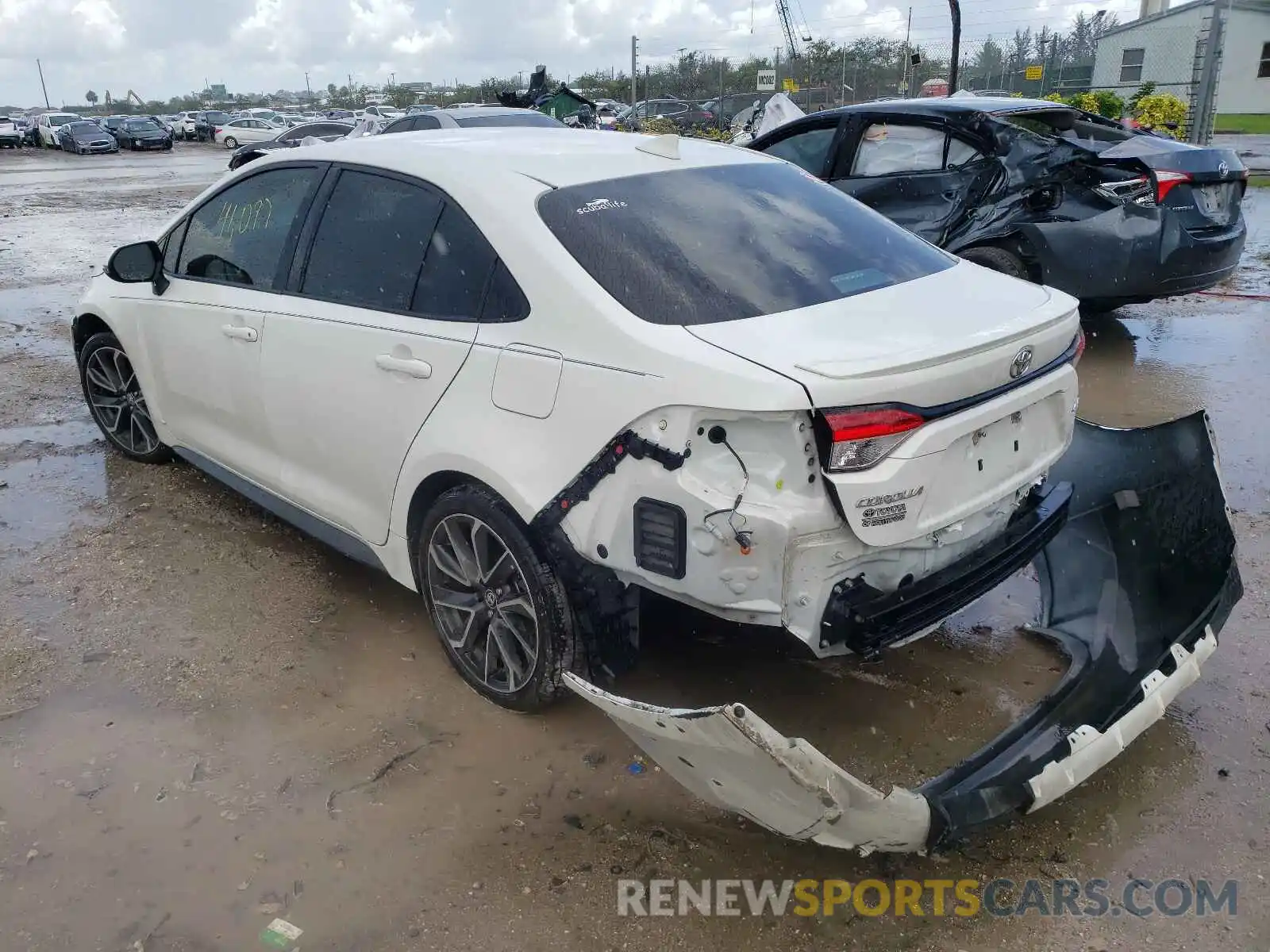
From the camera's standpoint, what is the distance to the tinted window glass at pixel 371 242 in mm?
3281

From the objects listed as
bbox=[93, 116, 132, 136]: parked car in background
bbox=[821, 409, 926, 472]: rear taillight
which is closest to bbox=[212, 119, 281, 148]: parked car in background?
bbox=[93, 116, 132, 136]: parked car in background

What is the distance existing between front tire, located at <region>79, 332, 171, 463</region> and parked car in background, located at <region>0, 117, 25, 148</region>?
43488 millimetres

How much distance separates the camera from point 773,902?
251 cm

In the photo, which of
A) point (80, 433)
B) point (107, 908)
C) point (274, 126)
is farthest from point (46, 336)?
point (274, 126)

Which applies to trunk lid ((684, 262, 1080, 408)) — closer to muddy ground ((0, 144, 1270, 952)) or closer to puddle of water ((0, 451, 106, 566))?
muddy ground ((0, 144, 1270, 952))

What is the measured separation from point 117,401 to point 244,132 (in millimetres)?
35589

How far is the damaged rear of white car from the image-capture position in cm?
239

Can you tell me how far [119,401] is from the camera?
5293 mm

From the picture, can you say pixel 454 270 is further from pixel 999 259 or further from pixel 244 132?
pixel 244 132

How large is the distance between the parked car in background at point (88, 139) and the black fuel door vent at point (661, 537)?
40.8m

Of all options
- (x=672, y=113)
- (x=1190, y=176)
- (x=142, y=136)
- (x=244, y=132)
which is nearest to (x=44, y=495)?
(x=1190, y=176)

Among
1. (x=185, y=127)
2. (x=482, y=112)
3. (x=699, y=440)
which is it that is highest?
(x=482, y=112)

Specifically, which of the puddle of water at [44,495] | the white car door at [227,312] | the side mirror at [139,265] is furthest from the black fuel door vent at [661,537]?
the puddle of water at [44,495]

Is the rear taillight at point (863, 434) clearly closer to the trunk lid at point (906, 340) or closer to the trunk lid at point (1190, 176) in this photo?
the trunk lid at point (906, 340)
